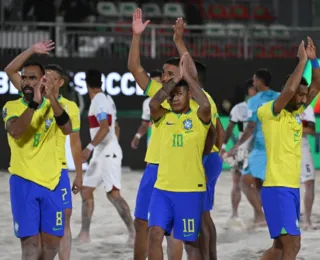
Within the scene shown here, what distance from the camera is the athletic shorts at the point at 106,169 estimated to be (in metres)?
10.4

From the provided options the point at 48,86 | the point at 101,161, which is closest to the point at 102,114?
the point at 101,161

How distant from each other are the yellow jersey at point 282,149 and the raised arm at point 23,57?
2000mm

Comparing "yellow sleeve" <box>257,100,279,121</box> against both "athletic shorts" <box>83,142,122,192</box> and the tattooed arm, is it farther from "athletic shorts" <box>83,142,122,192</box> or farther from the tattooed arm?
"athletic shorts" <box>83,142,122,192</box>

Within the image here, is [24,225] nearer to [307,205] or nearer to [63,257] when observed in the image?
[63,257]

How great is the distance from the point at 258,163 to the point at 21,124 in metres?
4.90

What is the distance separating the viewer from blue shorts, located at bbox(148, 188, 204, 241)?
7.09 meters

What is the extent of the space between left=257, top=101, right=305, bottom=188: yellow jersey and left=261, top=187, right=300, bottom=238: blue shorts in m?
0.06

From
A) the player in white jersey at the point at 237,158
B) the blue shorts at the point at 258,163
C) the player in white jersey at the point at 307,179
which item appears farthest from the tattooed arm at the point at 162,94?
the player in white jersey at the point at 237,158

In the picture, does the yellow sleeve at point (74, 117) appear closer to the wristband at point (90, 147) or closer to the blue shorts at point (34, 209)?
the blue shorts at point (34, 209)

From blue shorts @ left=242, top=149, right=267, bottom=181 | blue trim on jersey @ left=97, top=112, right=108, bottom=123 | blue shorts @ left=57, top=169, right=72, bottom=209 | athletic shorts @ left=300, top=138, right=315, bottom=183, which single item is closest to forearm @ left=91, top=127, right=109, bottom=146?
blue trim on jersey @ left=97, top=112, right=108, bottom=123

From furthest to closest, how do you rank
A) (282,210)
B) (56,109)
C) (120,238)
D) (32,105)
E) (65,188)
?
(120,238), (65,188), (282,210), (56,109), (32,105)

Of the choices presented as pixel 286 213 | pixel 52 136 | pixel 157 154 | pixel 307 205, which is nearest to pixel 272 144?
pixel 286 213

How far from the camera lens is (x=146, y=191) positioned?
782 cm

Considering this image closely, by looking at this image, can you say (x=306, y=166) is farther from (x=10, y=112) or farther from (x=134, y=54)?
(x=10, y=112)
